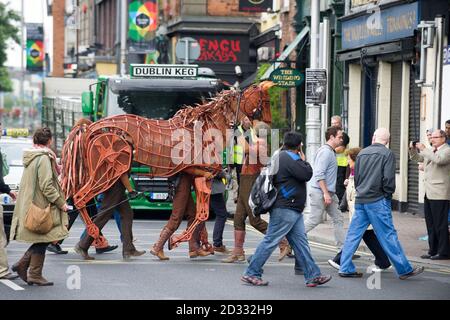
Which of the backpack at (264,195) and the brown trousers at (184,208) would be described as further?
the brown trousers at (184,208)

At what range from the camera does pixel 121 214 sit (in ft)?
52.5

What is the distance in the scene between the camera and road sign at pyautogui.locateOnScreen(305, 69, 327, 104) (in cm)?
2203

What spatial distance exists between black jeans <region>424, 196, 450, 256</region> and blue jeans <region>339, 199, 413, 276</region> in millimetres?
2395

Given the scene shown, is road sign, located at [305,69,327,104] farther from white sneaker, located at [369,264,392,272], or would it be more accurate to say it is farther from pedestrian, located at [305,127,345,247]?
white sneaker, located at [369,264,392,272]

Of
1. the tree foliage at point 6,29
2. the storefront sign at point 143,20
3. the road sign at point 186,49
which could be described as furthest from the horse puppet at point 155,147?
the tree foliage at point 6,29

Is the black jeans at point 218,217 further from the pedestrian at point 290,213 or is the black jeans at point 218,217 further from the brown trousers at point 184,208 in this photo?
the pedestrian at point 290,213

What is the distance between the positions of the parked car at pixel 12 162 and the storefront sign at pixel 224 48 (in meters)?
19.3

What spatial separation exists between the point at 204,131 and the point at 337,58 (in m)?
13.4

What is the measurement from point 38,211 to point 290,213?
9.10 feet

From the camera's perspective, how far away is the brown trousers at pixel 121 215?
15.9 m

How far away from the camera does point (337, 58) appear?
96.4 feet

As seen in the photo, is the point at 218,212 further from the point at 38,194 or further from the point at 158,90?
the point at 158,90
